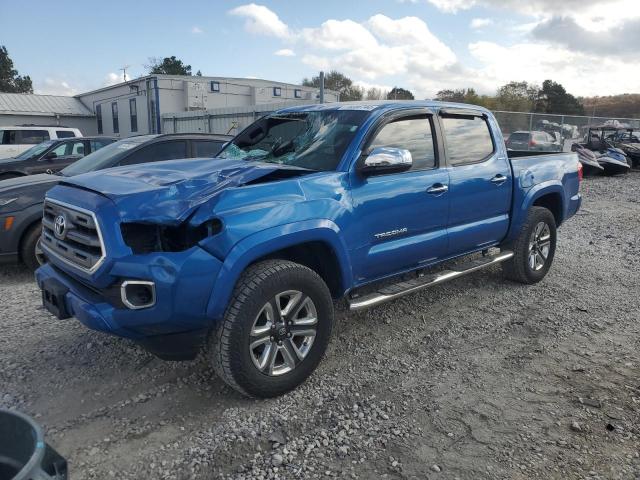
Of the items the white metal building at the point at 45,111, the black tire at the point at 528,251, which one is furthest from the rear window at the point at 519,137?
the white metal building at the point at 45,111

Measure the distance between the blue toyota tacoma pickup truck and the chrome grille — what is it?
0.04 ft

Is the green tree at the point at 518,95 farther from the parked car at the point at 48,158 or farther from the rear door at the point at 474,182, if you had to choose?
the rear door at the point at 474,182

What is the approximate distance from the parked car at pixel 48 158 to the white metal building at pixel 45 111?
102ft

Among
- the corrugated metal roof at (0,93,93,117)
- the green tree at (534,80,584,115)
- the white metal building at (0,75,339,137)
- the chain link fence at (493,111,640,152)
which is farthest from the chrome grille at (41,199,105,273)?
the green tree at (534,80,584,115)

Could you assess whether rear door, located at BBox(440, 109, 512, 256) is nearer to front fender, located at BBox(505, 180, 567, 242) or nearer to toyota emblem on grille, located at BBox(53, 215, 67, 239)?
front fender, located at BBox(505, 180, 567, 242)

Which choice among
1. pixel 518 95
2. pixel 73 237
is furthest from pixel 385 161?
pixel 518 95

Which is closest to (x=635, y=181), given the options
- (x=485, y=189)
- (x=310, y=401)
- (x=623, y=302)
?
(x=623, y=302)

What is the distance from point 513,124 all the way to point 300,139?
71.7ft

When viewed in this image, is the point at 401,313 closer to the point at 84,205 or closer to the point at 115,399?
the point at 115,399

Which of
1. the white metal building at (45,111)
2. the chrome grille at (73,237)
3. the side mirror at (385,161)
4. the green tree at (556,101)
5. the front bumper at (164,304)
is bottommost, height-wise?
the front bumper at (164,304)

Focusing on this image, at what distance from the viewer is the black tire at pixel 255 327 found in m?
2.89

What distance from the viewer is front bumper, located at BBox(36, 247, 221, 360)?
2678mm

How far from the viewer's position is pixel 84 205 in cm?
297

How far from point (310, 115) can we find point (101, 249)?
2.17 meters
